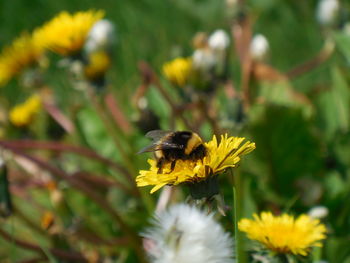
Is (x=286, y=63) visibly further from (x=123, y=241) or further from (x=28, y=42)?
(x=123, y=241)

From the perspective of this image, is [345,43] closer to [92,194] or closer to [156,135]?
[92,194]

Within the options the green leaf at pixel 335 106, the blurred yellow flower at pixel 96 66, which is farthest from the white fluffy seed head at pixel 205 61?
the green leaf at pixel 335 106

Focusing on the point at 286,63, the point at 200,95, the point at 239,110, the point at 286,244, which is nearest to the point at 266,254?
the point at 286,244

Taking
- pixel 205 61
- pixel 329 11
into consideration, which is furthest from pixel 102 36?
pixel 329 11

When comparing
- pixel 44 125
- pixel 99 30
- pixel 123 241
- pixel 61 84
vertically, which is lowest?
→ pixel 123 241

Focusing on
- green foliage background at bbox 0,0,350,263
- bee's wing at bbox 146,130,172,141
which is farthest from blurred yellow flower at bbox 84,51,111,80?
bee's wing at bbox 146,130,172,141

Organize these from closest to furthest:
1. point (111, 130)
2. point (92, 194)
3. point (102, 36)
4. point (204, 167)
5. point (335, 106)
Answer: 1. point (204, 167)
2. point (92, 194)
3. point (111, 130)
4. point (102, 36)
5. point (335, 106)

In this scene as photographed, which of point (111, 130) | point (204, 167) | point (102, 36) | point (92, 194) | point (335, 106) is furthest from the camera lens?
point (335, 106)
